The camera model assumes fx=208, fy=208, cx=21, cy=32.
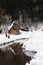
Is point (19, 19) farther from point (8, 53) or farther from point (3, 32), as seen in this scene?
point (8, 53)

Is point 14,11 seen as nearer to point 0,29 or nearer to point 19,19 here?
point 19,19

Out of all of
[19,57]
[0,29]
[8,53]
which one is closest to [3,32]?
[0,29]

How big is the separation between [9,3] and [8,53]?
15031 mm

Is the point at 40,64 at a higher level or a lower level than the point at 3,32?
higher

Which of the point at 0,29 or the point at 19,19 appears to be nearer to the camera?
the point at 0,29

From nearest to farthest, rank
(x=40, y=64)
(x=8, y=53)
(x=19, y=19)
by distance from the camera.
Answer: (x=40, y=64) < (x=8, y=53) < (x=19, y=19)

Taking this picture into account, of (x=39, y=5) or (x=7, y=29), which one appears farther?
(x=39, y=5)

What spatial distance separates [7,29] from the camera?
62.2 ft

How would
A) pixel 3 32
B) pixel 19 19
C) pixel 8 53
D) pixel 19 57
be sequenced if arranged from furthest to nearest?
pixel 19 19
pixel 3 32
pixel 8 53
pixel 19 57

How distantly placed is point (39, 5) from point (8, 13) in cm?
394

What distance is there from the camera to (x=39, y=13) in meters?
25.4

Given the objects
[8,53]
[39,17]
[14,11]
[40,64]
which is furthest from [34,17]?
[40,64]

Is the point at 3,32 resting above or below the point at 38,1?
below

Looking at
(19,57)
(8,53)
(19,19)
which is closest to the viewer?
(19,57)
